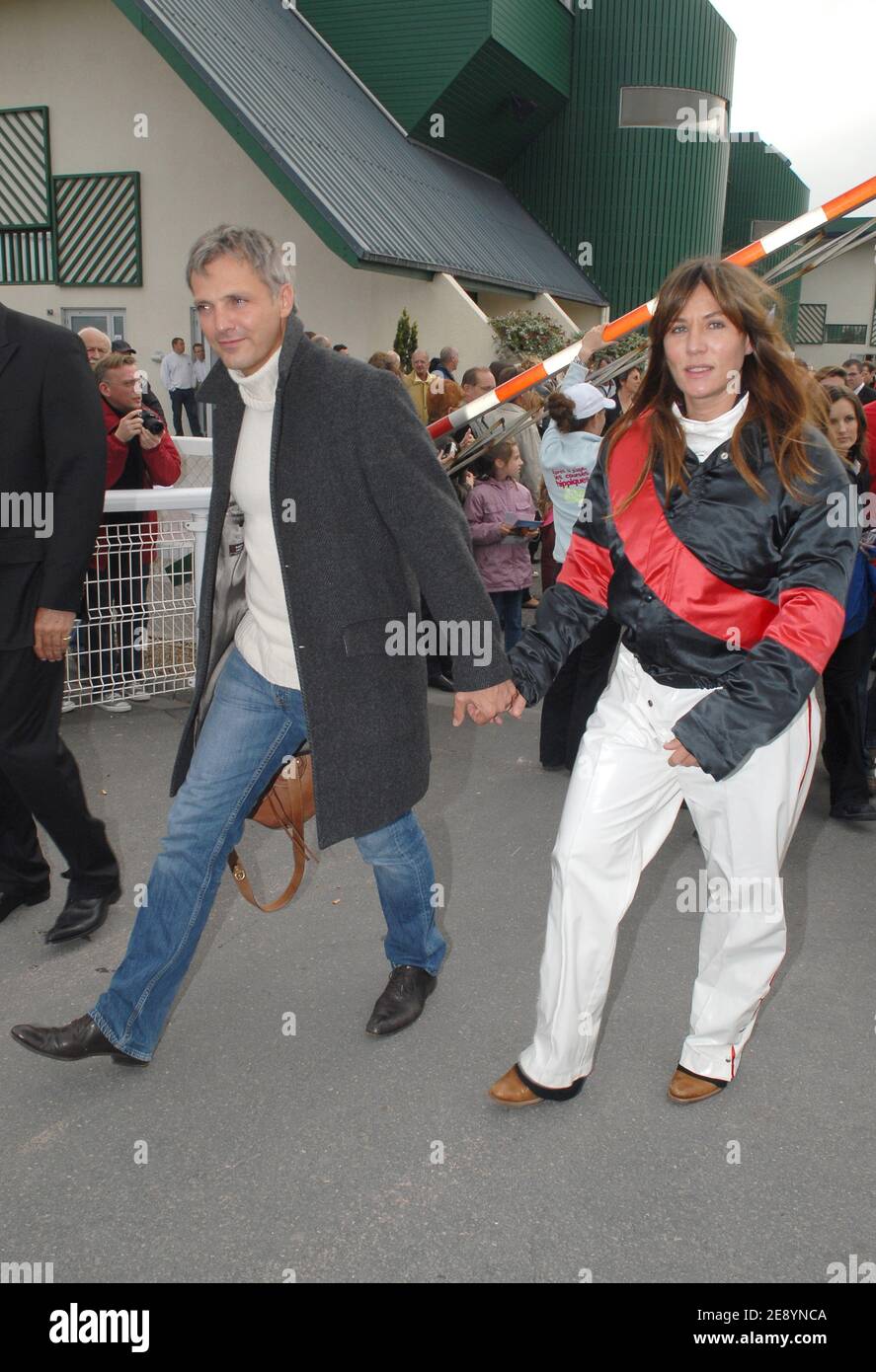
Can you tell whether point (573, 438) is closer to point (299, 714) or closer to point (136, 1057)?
point (299, 714)

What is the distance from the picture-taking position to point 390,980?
3510 mm

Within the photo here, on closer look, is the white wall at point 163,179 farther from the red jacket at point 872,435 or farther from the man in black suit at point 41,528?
the man in black suit at point 41,528

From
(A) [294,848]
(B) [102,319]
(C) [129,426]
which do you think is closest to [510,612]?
(C) [129,426]

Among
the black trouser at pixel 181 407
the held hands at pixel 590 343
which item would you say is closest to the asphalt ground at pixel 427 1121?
the held hands at pixel 590 343

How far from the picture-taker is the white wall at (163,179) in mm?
17547

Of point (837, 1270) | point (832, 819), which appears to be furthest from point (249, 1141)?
point (832, 819)

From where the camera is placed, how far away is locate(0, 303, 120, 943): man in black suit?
11.9 ft

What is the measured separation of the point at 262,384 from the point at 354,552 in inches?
19.3

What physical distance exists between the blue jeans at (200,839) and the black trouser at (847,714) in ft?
9.19

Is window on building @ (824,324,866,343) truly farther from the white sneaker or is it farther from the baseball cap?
the white sneaker

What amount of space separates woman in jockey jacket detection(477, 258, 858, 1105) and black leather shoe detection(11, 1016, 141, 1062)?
109cm

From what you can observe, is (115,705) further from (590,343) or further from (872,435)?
(872,435)

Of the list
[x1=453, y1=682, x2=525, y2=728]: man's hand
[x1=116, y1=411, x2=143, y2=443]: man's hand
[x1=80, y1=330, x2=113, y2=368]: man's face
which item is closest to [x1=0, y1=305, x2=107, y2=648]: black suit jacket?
[x1=453, y1=682, x2=525, y2=728]: man's hand

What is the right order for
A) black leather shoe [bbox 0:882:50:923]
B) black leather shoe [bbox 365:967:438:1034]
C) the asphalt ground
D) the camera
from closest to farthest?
1. the asphalt ground
2. black leather shoe [bbox 365:967:438:1034]
3. black leather shoe [bbox 0:882:50:923]
4. the camera
